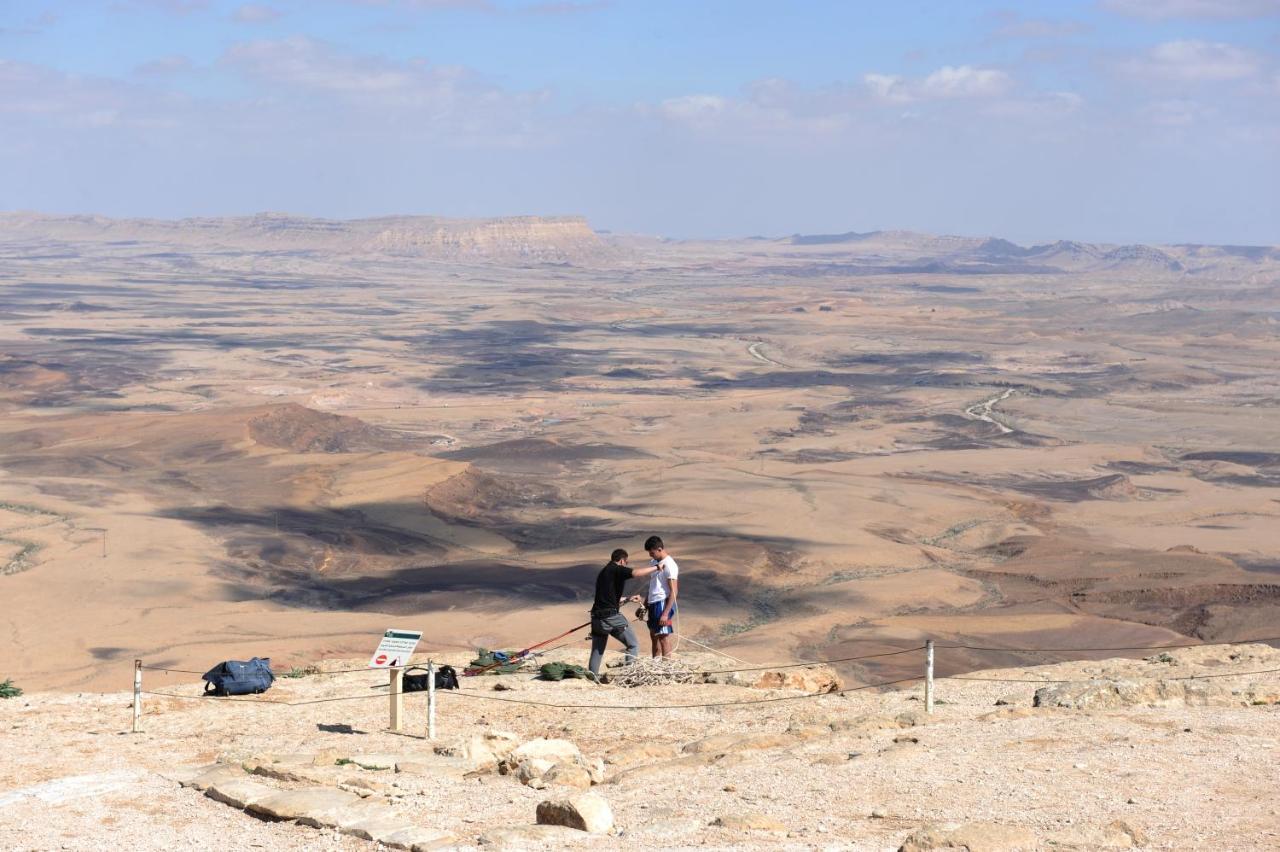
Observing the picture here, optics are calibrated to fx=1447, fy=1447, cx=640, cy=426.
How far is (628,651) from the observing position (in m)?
14.3

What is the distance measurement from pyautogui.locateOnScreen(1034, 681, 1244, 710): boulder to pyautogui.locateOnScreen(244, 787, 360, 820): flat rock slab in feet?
20.3

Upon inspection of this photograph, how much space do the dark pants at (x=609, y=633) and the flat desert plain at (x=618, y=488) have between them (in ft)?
32.1

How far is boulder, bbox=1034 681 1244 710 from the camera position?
40.1 ft

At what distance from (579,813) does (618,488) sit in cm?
3607

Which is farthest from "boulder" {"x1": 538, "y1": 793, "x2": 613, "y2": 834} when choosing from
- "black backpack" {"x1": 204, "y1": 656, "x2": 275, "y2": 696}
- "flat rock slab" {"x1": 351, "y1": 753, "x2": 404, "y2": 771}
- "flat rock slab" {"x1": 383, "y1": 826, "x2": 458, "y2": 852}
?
"black backpack" {"x1": 204, "y1": 656, "x2": 275, "y2": 696}

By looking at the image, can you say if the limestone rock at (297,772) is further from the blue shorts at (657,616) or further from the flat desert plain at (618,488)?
the flat desert plain at (618,488)

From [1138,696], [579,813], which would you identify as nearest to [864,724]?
[1138,696]

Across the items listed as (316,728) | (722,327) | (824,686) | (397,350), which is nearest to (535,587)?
(824,686)

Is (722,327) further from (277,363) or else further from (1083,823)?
(1083,823)

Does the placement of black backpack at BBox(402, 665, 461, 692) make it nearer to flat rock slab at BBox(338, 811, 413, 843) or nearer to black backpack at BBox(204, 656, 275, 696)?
black backpack at BBox(204, 656, 275, 696)

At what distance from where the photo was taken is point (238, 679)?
1416 cm

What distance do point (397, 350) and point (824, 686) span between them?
77563 mm

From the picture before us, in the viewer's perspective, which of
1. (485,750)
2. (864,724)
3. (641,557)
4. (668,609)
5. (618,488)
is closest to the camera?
(485,750)

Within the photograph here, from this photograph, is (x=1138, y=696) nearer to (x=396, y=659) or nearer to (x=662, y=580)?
(x=662, y=580)
